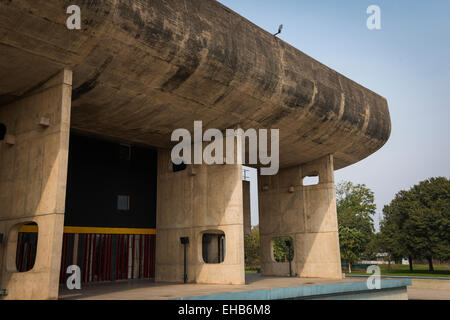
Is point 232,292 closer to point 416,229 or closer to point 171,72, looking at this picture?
point 171,72

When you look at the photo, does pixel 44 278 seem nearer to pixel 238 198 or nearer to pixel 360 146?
pixel 238 198

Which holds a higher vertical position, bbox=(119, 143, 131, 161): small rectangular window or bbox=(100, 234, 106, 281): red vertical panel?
bbox=(119, 143, 131, 161): small rectangular window

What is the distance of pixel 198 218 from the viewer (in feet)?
61.0

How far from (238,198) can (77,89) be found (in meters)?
7.89

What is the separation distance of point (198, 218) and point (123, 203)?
4.49m

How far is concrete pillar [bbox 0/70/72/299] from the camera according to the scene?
11.1m

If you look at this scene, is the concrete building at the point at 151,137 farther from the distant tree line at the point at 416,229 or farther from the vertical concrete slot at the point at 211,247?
the distant tree line at the point at 416,229

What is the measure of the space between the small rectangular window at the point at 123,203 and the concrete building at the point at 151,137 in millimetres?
52

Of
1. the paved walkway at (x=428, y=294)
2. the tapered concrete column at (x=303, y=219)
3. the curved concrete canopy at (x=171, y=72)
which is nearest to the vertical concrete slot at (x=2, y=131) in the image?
the curved concrete canopy at (x=171, y=72)

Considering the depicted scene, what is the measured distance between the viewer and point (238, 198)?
17312 millimetres

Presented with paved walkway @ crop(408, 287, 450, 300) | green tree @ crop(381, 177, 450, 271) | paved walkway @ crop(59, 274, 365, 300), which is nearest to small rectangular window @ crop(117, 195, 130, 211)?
paved walkway @ crop(59, 274, 365, 300)

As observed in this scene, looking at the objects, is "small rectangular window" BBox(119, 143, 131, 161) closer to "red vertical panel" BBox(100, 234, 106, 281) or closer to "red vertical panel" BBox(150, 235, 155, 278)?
"red vertical panel" BBox(100, 234, 106, 281)

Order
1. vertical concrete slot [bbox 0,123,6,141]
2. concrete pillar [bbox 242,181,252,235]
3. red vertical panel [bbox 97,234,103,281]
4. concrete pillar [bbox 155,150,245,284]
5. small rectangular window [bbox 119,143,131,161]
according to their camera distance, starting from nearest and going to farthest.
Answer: vertical concrete slot [bbox 0,123,6,141] < concrete pillar [bbox 155,150,245,284] < red vertical panel [bbox 97,234,103,281] < small rectangular window [bbox 119,143,131,161] < concrete pillar [bbox 242,181,252,235]

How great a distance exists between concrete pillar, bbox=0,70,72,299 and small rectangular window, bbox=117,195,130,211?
7702 millimetres
